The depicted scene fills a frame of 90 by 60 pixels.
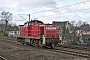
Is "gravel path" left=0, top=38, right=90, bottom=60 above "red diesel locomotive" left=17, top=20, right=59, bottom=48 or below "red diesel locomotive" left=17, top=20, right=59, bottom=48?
below

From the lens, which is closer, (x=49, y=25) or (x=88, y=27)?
(x=49, y=25)

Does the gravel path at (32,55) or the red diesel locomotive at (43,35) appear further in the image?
the red diesel locomotive at (43,35)

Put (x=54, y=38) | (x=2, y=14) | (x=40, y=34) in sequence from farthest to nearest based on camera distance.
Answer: (x=2, y=14), (x=40, y=34), (x=54, y=38)

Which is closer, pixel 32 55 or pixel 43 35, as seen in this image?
pixel 32 55

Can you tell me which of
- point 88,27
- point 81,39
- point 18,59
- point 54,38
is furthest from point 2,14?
point 18,59

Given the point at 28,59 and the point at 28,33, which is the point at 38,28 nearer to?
the point at 28,33

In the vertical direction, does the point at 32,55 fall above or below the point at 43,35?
below

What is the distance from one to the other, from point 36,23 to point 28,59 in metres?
13.0


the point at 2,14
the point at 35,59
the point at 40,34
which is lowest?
the point at 35,59

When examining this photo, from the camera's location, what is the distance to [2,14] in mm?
88312

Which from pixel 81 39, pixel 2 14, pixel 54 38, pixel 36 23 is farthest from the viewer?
pixel 2 14

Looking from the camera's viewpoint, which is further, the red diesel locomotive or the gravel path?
the red diesel locomotive

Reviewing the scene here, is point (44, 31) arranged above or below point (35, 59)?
above

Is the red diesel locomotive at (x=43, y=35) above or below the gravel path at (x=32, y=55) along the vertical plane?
above
